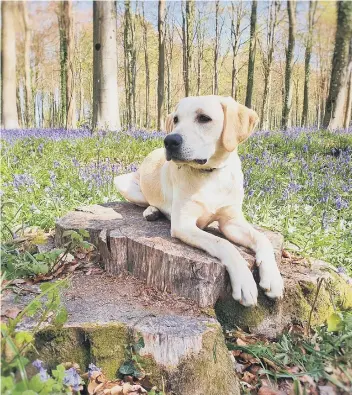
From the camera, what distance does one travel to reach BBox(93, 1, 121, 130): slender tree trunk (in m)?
10.3

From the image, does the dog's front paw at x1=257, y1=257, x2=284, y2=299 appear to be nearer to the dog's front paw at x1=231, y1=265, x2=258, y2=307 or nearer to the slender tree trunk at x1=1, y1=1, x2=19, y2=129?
the dog's front paw at x1=231, y1=265, x2=258, y2=307

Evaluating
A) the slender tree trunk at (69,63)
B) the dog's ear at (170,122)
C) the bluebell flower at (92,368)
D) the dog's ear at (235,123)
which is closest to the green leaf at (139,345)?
the bluebell flower at (92,368)

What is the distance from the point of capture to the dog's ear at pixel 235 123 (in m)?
3.18

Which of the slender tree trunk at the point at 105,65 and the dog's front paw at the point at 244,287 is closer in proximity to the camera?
the dog's front paw at the point at 244,287

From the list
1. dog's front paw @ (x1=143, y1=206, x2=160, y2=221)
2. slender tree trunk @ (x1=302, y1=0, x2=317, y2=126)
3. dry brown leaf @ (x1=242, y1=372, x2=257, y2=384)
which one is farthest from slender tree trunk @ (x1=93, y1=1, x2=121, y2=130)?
slender tree trunk @ (x1=302, y1=0, x2=317, y2=126)

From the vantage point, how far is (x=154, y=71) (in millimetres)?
36812

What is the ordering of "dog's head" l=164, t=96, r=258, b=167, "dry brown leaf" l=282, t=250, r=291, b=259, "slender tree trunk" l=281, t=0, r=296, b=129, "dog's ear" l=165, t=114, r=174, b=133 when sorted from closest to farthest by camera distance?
"dog's head" l=164, t=96, r=258, b=167, "dog's ear" l=165, t=114, r=174, b=133, "dry brown leaf" l=282, t=250, r=291, b=259, "slender tree trunk" l=281, t=0, r=296, b=129

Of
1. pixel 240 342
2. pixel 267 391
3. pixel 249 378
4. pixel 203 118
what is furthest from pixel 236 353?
pixel 203 118

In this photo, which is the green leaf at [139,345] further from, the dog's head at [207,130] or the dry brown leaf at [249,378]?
the dog's head at [207,130]

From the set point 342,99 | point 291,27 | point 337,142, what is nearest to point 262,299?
point 337,142

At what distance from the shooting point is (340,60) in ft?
42.0

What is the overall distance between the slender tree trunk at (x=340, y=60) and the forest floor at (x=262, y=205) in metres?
3.35

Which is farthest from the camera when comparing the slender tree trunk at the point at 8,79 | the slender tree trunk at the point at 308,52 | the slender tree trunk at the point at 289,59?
the slender tree trunk at the point at 308,52

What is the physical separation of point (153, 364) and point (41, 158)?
605cm
